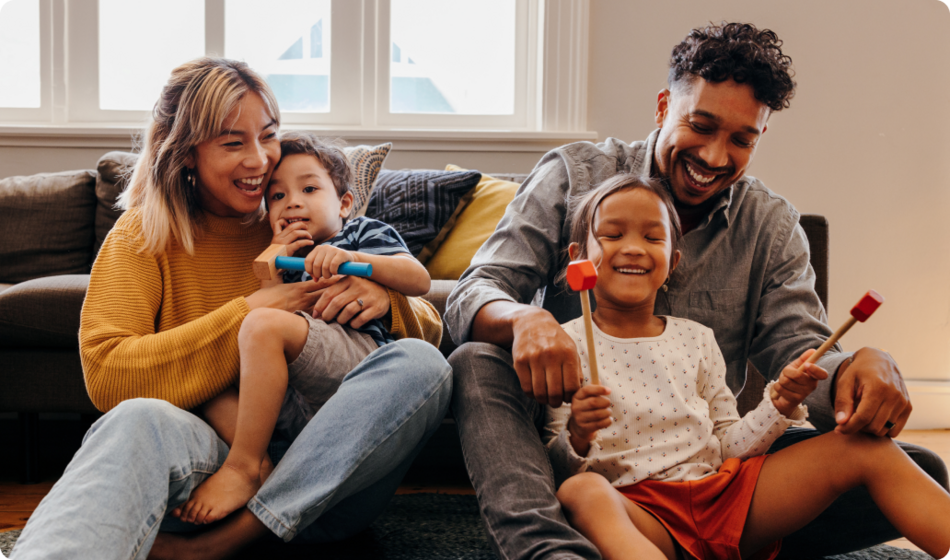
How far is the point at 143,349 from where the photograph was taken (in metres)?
0.97

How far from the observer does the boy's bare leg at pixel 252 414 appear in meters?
0.90

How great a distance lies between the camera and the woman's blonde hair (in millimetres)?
1091

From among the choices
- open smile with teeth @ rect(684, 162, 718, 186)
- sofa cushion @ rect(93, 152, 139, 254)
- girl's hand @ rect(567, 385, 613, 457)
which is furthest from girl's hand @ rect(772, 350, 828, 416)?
sofa cushion @ rect(93, 152, 139, 254)

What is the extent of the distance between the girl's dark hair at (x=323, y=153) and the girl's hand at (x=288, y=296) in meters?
0.22

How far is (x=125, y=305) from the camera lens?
1.02m

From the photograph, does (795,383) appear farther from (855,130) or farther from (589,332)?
(855,130)

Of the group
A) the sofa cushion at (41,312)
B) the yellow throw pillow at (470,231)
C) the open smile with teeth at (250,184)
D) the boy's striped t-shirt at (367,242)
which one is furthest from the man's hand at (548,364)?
the sofa cushion at (41,312)

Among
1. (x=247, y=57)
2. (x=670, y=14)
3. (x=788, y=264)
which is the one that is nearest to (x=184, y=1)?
(x=247, y=57)

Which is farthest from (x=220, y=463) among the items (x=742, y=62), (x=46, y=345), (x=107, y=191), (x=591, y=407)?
(x=107, y=191)

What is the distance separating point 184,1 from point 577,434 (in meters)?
2.42

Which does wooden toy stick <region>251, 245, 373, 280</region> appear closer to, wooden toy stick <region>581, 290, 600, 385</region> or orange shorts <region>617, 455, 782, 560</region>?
wooden toy stick <region>581, 290, 600, 385</region>

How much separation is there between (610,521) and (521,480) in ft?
0.38

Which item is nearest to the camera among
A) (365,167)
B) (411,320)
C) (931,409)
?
(411,320)

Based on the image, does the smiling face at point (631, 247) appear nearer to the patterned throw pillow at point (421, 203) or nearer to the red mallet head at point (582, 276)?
the red mallet head at point (582, 276)
